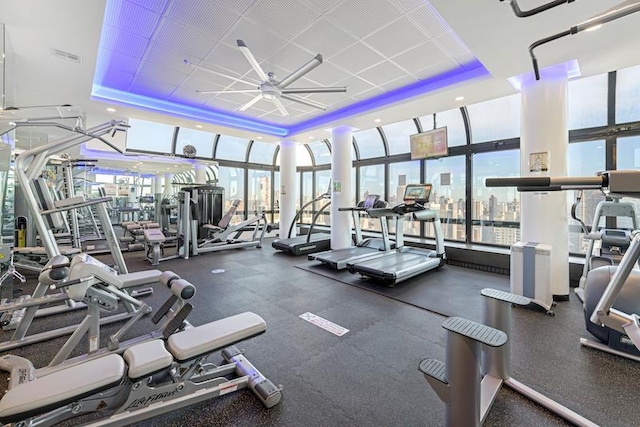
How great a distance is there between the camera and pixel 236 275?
4887mm

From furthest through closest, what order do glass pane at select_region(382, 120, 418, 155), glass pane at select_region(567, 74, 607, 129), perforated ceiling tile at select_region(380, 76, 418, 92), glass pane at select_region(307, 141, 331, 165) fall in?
glass pane at select_region(307, 141, 331, 165), glass pane at select_region(382, 120, 418, 155), perforated ceiling tile at select_region(380, 76, 418, 92), glass pane at select_region(567, 74, 607, 129)

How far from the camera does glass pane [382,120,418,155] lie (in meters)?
6.82

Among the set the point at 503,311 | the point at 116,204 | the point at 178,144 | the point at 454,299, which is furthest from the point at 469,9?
the point at 116,204

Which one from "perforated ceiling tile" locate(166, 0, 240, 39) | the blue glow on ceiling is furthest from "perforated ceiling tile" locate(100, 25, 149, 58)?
"perforated ceiling tile" locate(166, 0, 240, 39)

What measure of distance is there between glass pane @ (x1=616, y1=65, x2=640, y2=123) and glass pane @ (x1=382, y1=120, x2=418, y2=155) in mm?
3342

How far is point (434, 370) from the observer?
1.45 metres

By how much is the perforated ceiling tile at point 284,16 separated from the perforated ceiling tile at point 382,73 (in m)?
1.44

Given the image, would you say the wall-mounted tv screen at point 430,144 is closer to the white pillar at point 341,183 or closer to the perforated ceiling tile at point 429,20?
the white pillar at point 341,183

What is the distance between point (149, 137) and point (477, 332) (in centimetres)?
885

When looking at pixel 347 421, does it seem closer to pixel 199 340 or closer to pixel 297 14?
pixel 199 340

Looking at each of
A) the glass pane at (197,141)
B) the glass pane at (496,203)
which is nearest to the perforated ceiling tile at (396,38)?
the glass pane at (496,203)

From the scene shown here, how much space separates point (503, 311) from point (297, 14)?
11.4ft

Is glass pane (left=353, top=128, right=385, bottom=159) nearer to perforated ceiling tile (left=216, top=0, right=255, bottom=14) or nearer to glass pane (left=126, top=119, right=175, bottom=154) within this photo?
perforated ceiling tile (left=216, top=0, right=255, bottom=14)

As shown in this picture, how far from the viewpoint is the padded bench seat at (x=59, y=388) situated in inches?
44.7
